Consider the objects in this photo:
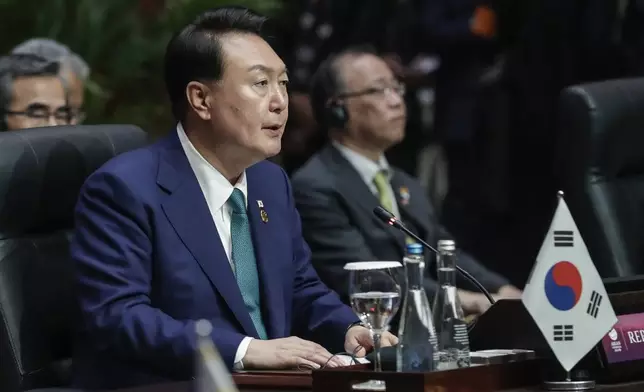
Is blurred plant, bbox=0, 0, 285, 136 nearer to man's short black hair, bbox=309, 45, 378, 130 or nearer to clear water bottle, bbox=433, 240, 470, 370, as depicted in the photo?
man's short black hair, bbox=309, 45, 378, 130

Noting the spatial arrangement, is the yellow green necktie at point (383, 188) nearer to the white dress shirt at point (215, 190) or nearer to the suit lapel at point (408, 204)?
the suit lapel at point (408, 204)

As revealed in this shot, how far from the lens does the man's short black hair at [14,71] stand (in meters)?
3.86

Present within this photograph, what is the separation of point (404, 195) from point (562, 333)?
6.24 ft

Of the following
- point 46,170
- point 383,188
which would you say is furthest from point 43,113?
point 46,170

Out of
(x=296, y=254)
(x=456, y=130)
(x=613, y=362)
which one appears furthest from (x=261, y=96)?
(x=456, y=130)

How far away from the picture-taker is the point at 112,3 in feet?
16.5

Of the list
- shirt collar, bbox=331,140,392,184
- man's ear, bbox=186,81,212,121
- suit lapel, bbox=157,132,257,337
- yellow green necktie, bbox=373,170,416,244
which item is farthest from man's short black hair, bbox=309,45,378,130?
suit lapel, bbox=157,132,257,337

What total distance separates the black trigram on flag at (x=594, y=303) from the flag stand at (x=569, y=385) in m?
0.10

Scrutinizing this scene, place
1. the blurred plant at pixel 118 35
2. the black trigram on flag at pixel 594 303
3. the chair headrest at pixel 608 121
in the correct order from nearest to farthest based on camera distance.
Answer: the black trigram on flag at pixel 594 303, the chair headrest at pixel 608 121, the blurred plant at pixel 118 35

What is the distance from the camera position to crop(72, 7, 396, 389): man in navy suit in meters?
2.45

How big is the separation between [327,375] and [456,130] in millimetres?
3087

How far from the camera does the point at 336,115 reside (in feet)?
13.4

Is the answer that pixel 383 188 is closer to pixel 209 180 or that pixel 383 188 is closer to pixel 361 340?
pixel 209 180

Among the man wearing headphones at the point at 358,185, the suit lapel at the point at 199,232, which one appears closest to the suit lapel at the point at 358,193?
the man wearing headphones at the point at 358,185
